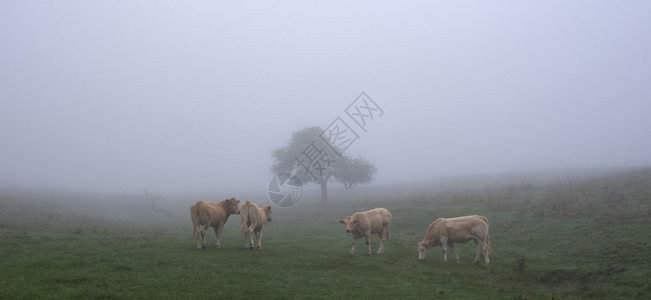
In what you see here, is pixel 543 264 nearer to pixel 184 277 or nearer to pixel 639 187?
pixel 184 277

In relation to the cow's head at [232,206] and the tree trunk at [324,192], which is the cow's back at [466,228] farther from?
the tree trunk at [324,192]

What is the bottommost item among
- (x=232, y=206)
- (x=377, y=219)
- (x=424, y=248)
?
(x=424, y=248)

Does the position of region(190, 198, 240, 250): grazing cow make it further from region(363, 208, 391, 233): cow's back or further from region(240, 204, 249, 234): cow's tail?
region(363, 208, 391, 233): cow's back

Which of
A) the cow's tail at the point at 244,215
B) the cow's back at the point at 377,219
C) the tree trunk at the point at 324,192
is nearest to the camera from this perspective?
the cow's tail at the point at 244,215

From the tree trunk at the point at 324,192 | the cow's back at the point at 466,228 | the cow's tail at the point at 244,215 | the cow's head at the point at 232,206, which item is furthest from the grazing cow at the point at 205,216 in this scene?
the tree trunk at the point at 324,192

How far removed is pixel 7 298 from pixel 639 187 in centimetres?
3178

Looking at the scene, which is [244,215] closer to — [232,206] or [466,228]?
[232,206]

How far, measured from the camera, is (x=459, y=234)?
1592 centimetres

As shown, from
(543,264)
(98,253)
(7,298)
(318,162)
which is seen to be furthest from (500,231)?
(318,162)

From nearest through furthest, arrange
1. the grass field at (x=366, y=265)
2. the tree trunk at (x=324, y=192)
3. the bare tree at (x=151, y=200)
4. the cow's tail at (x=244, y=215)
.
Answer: the grass field at (x=366, y=265) < the cow's tail at (x=244, y=215) < the bare tree at (x=151, y=200) < the tree trunk at (x=324, y=192)

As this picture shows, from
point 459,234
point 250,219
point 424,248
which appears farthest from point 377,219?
point 250,219

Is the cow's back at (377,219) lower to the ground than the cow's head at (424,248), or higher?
higher

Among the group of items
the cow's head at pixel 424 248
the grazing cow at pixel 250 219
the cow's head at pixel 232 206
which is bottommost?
the cow's head at pixel 424 248

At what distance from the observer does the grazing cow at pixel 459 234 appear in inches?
618
